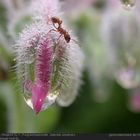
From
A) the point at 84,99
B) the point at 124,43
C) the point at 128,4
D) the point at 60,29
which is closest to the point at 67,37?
the point at 60,29

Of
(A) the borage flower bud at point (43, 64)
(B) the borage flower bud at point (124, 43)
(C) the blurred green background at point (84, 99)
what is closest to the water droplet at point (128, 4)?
(A) the borage flower bud at point (43, 64)

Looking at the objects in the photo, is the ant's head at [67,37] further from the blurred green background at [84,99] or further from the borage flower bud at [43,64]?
the blurred green background at [84,99]

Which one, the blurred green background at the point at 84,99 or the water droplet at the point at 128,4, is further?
the blurred green background at the point at 84,99

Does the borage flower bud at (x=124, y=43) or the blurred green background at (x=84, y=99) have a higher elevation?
the borage flower bud at (x=124, y=43)

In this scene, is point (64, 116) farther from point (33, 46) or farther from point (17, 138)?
point (33, 46)

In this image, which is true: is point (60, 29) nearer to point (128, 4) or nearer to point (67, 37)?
point (67, 37)

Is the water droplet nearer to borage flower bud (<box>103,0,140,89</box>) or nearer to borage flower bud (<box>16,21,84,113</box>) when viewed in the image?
borage flower bud (<box>16,21,84,113</box>)

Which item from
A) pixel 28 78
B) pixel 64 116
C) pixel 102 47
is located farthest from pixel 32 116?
pixel 28 78
